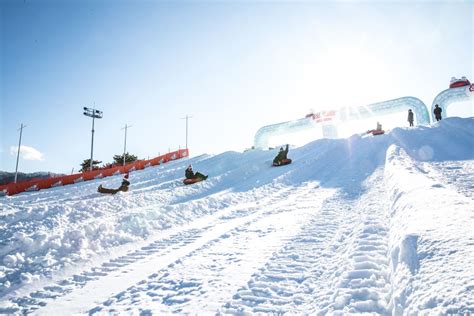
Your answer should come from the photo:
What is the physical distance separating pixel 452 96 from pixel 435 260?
30.6 m

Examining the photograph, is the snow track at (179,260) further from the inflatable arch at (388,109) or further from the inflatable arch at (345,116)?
the inflatable arch at (388,109)

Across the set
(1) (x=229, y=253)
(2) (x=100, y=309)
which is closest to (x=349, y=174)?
(1) (x=229, y=253)

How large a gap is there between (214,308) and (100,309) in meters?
1.41

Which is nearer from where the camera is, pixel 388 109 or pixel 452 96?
pixel 452 96

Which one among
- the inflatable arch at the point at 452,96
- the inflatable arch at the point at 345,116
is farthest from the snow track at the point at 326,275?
the inflatable arch at the point at 452,96

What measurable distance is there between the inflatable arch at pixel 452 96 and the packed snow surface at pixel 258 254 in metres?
21.2

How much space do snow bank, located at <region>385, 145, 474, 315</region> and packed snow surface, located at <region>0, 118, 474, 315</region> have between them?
0.5 inches

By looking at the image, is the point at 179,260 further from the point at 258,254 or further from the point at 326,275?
the point at 326,275

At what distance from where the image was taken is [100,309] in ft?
11.8

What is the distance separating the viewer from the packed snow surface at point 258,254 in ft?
9.59

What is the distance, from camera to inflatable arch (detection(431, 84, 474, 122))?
26.6 m

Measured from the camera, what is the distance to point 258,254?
481 cm

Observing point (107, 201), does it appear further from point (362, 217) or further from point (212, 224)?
point (362, 217)

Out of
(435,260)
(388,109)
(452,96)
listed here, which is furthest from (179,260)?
(452,96)
